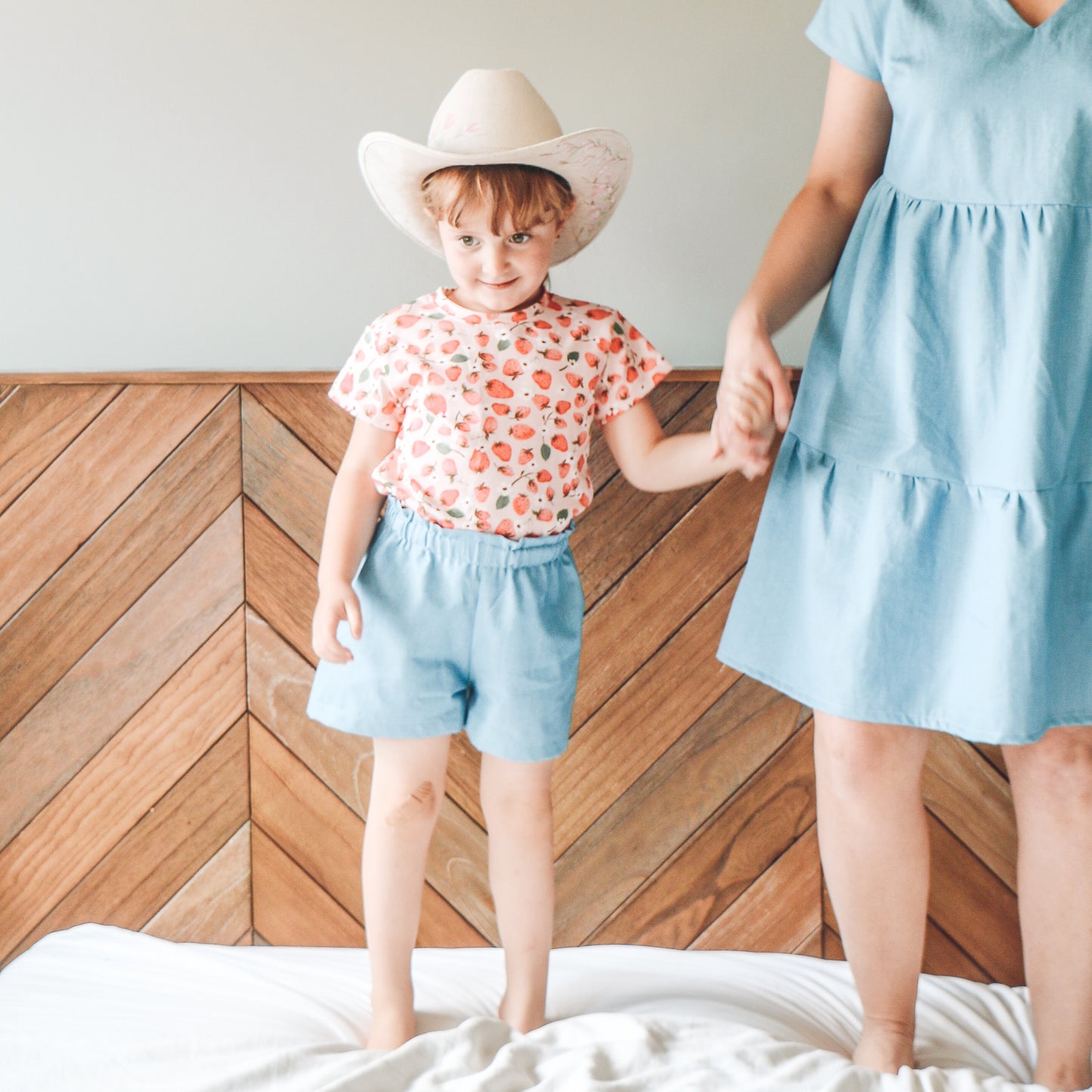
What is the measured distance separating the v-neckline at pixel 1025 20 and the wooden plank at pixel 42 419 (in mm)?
1024

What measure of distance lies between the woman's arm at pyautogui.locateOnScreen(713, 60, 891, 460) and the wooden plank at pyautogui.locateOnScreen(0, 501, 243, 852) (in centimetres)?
68

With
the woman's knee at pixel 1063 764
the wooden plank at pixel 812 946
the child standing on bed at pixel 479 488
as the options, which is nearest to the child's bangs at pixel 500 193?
the child standing on bed at pixel 479 488

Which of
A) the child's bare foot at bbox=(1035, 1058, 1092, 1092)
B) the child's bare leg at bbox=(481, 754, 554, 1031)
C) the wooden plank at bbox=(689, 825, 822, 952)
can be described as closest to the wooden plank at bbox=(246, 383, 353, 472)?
the child's bare leg at bbox=(481, 754, 554, 1031)

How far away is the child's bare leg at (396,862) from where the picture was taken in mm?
1057

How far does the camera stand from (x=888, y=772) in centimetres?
94

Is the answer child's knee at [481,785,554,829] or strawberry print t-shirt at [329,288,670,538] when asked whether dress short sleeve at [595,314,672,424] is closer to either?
strawberry print t-shirt at [329,288,670,538]

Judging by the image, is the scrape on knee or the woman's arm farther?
the scrape on knee

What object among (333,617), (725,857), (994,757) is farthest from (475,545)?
(994,757)

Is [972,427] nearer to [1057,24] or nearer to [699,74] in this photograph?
[1057,24]

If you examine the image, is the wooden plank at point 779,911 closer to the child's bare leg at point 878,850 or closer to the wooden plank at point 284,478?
the child's bare leg at point 878,850

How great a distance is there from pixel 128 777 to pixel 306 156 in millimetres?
819

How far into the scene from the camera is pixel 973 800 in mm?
→ 1249

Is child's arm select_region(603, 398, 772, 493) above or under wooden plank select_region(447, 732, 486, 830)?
above

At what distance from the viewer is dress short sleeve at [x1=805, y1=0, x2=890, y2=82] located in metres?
0.87
